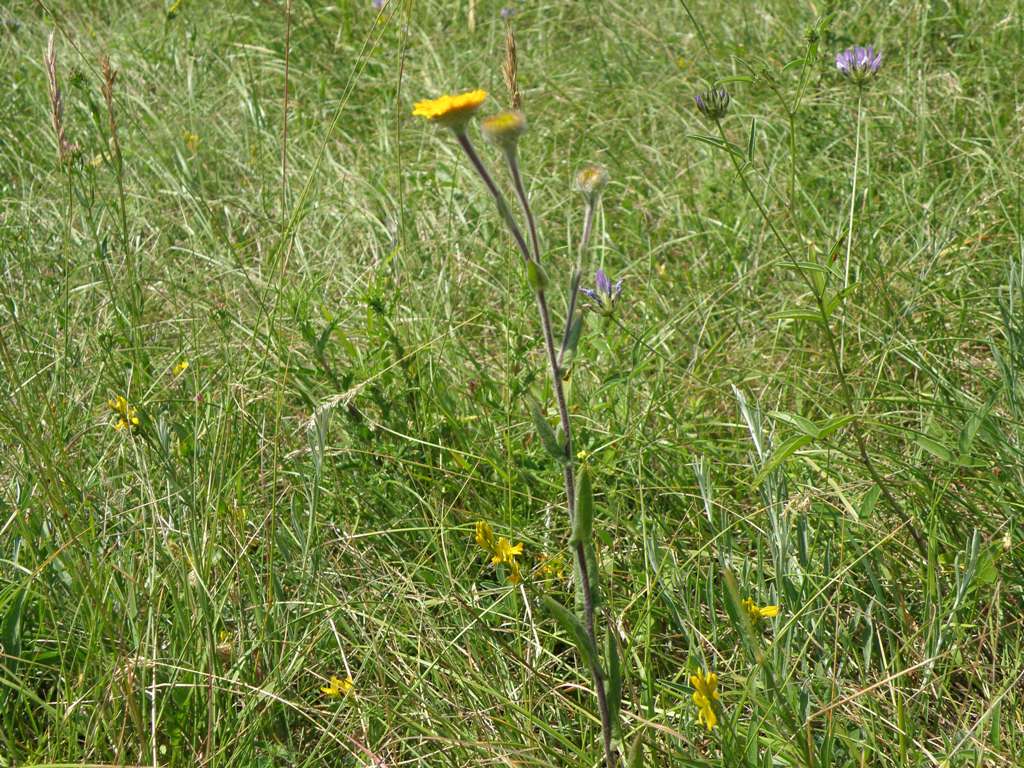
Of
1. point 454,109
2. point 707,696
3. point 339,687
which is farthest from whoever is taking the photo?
point 339,687

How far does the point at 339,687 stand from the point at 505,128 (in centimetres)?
77

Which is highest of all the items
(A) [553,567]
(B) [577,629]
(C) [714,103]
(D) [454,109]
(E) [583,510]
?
(D) [454,109]

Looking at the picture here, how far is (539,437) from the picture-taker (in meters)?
1.30

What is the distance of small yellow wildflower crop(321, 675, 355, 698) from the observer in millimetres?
1313

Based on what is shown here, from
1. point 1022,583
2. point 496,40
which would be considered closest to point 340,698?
point 1022,583

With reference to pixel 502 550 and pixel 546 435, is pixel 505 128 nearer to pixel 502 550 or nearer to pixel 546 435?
pixel 546 435

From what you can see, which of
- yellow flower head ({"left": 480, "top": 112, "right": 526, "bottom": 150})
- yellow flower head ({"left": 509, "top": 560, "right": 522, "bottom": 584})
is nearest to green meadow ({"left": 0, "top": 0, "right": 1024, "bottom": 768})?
yellow flower head ({"left": 509, "top": 560, "right": 522, "bottom": 584})

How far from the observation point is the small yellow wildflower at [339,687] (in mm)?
1313

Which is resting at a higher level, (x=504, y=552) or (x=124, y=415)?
(x=124, y=415)

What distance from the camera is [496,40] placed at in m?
3.62

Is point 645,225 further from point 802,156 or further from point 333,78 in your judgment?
point 333,78

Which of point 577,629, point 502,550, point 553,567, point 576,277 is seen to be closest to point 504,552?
point 502,550

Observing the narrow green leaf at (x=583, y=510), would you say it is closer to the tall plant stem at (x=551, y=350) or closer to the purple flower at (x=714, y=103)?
the tall plant stem at (x=551, y=350)

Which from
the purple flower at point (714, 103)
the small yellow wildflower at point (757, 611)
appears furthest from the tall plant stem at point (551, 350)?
the purple flower at point (714, 103)
